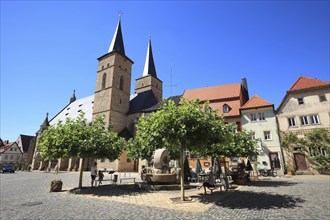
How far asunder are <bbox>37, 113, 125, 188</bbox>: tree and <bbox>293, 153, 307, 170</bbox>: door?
23323 millimetres

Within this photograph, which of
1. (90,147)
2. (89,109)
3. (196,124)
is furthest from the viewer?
(89,109)

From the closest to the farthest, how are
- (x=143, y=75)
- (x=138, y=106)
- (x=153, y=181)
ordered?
(x=153, y=181), (x=138, y=106), (x=143, y=75)

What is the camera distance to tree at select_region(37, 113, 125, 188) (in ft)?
40.7

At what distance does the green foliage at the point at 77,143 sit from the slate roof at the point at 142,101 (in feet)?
89.3

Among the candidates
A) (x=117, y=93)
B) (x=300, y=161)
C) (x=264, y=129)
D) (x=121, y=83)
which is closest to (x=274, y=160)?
(x=300, y=161)

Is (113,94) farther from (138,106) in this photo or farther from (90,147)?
(90,147)

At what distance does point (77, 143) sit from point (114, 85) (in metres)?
30.7

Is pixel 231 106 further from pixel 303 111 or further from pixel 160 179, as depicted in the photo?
A: pixel 160 179

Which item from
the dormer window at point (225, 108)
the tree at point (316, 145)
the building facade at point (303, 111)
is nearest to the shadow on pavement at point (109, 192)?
the dormer window at point (225, 108)

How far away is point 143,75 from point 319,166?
42153mm

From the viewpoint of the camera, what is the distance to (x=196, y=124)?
30.0 ft

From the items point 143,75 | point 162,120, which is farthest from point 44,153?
point 143,75

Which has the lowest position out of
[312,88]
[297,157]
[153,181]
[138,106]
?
[153,181]

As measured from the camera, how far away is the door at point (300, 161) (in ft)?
78.9
